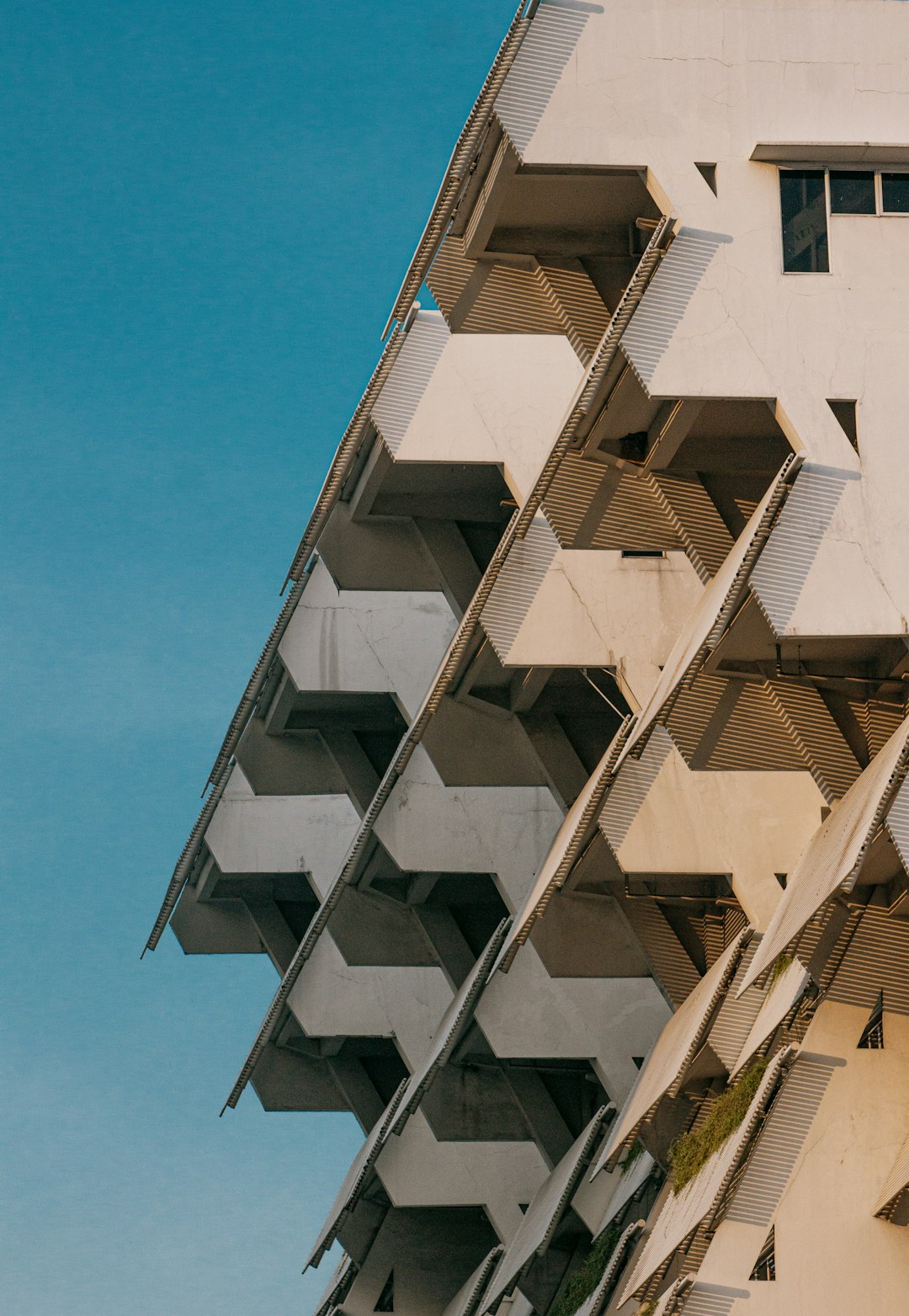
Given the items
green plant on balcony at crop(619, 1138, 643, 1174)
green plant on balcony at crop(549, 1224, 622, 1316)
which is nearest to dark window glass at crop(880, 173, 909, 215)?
green plant on balcony at crop(619, 1138, 643, 1174)

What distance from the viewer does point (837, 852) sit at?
2122cm

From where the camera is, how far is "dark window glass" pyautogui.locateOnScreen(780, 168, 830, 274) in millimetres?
22328

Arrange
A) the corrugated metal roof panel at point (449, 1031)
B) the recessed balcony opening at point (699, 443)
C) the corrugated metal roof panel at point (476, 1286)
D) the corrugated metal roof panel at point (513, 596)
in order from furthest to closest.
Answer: the corrugated metal roof panel at point (476, 1286)
the corrugated metal roof panel at point (449, 1031)
the corrugated metal roof panel at point (513, 596)
the recessed balcony opening at point (699, 443)

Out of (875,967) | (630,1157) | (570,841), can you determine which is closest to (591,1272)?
(630,1157)

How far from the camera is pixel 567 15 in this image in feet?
75.8

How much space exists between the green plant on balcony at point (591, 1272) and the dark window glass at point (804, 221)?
49.4 ft

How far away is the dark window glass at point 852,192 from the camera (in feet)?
74.1

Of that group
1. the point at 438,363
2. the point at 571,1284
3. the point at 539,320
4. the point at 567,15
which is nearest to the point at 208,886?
the point at 571,1284

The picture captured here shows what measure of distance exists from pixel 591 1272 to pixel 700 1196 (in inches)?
376

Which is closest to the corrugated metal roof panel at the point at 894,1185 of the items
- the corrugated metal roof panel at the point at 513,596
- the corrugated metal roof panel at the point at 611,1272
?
the corrugated metal roof panel at the point at 513,596

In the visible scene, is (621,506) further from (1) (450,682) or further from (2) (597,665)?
(1) (450,682)

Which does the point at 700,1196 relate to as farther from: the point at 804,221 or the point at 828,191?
the point at 828,191

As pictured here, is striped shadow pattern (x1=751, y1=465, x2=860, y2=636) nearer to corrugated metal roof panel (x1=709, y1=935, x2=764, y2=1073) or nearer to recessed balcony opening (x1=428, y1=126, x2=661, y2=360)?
recessed balcony opening (x1=428, y1=126, x2=661, y2=360)

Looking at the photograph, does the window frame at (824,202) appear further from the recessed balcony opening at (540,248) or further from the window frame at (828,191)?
the recessed balcony opening at (540,248)
